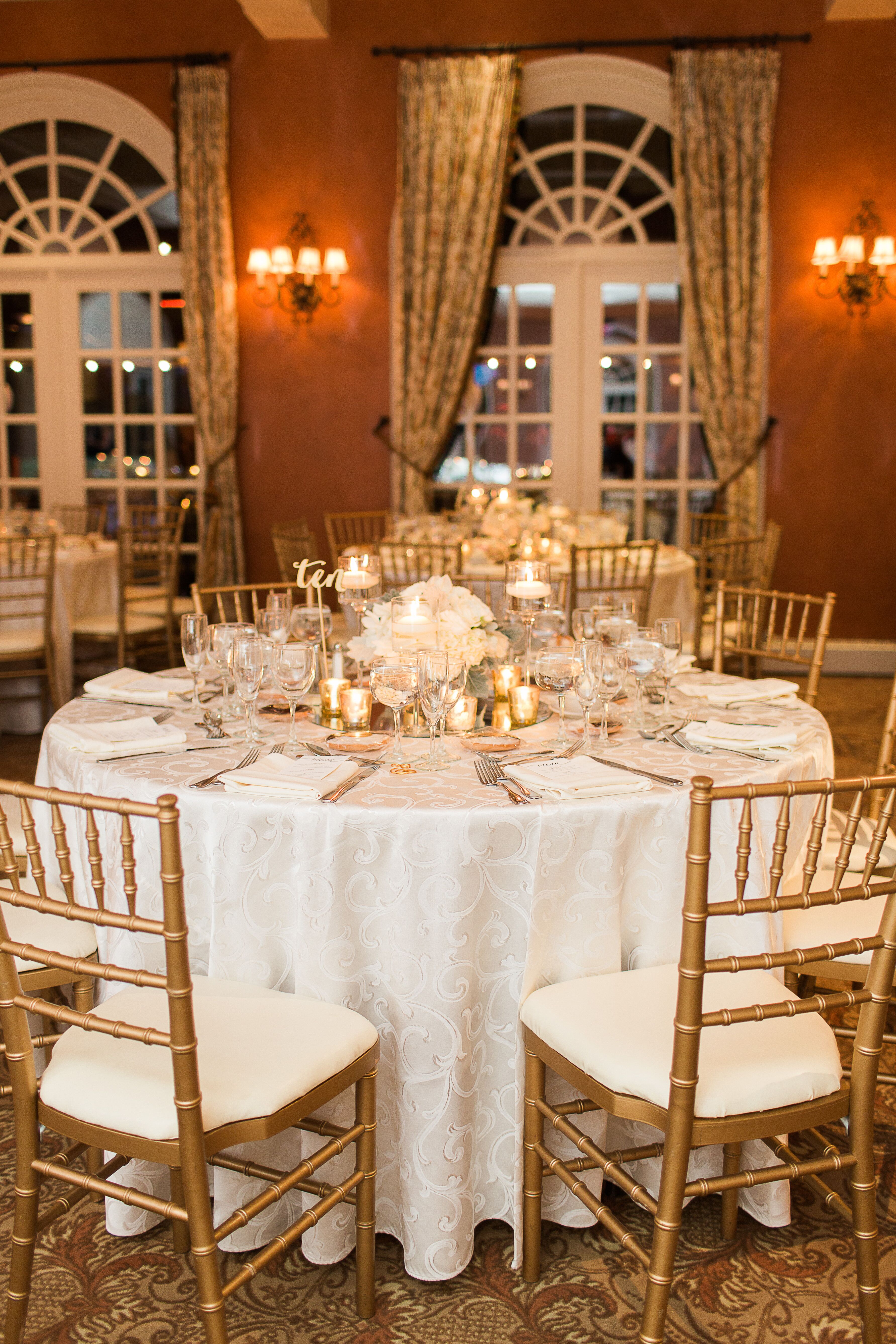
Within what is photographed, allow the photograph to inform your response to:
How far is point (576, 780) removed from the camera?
2.07 metres

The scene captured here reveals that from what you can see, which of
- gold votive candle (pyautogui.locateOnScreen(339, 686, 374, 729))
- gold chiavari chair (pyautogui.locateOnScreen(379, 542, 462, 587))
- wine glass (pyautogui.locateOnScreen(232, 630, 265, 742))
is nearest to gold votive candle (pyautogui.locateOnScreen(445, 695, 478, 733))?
gold votive candle (pyautogui.locateOnScreen(339, 686, 374, 729))

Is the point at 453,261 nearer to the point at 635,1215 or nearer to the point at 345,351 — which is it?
the point at 345,351

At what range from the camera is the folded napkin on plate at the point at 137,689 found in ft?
9.16

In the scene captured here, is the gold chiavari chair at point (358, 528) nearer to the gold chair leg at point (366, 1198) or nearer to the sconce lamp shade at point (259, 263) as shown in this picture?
the sconce lamp shade at point (259, 263)

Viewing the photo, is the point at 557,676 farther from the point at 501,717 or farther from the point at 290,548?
the point at 290,548

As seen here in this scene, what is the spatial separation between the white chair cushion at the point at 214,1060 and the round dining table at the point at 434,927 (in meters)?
0.15

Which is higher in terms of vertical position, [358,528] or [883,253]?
[883,253]

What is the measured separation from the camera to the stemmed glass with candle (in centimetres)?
287

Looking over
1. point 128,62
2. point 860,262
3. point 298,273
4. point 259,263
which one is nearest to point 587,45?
point 860,262

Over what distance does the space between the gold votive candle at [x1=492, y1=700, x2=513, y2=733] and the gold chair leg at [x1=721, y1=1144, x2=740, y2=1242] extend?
0.95m

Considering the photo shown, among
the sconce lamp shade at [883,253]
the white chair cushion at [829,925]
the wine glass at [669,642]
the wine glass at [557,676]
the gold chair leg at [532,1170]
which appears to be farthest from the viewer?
the sconce lamp shade at [883,253]

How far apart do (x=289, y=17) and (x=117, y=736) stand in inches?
243

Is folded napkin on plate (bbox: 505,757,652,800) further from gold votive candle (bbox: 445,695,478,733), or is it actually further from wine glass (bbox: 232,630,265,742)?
wine glass (bbox: 232,630,265,742)

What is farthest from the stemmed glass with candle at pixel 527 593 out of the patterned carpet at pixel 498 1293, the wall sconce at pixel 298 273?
the wall sconce at pixel 298 273
